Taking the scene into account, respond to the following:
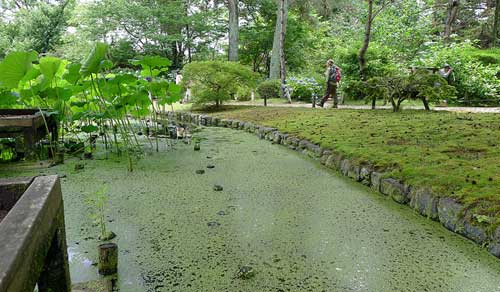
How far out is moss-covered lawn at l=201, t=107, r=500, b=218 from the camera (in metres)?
2.28

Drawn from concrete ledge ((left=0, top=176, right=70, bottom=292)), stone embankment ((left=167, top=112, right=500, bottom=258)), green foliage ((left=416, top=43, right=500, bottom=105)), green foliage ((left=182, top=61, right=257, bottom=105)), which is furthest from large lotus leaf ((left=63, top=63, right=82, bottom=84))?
green foliage ((left=416, top=43, right=500, bottom=105))

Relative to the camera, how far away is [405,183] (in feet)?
8.52

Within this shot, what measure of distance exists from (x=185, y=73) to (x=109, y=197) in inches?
259

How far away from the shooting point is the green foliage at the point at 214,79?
857 cm

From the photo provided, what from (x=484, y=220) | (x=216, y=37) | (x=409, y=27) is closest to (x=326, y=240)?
(x=484, y=220)

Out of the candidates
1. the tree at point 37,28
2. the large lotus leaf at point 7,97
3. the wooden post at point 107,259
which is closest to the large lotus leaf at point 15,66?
the large lotus leaf at point 7,97

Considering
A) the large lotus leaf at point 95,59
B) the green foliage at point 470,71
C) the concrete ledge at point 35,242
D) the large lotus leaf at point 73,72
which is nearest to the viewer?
the concrete ledge at point 35,242

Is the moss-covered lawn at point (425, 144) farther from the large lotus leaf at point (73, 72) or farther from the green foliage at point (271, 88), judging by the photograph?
the green foliage at point (271, 88)

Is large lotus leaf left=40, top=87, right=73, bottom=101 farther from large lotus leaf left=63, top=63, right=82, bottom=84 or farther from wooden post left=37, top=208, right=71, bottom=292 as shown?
wooden post left=37, top=208, right=71, bottom=292

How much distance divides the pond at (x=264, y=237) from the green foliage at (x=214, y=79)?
18.0 feet

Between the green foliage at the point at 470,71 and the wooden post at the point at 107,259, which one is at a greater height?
the green foliage at the point at 470,71

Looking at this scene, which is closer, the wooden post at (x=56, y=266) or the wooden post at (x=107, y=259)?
the wooden post at (x=56, y=266)

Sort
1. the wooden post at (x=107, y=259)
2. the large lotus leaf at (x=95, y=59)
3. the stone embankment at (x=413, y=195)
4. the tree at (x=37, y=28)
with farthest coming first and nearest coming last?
1. the tree at (x=37, y=28)
2. the large lotus leaf at (x=95, y=59)
3. the stone embankment at (x=413, y=195)
4. the wooden post at (x=107, y=259)

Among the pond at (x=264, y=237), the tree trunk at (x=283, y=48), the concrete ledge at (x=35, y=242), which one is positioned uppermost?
the tree trunk at (x=283, y=48)
